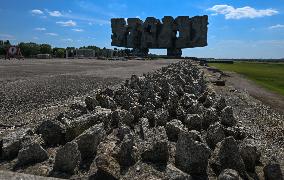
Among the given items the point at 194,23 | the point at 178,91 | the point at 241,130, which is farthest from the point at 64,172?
the point at 194,23

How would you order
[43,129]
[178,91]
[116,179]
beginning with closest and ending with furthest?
[116,179], [43,129], [178,91]

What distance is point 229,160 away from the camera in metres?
2.83

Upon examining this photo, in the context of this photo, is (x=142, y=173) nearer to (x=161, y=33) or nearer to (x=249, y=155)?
(x=249, y=155)

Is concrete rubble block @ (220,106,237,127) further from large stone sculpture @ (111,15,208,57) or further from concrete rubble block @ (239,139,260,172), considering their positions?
large stone sculpture @ (111,15,208,57)

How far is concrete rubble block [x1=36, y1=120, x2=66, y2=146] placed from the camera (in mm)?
3021

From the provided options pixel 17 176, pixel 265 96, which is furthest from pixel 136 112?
pixel 265 96

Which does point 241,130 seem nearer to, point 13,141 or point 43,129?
point 43,129

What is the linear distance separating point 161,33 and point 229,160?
64496 mm

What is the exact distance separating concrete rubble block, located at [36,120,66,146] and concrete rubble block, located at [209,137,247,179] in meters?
1.16

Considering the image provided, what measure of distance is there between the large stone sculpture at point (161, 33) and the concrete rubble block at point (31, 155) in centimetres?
6319

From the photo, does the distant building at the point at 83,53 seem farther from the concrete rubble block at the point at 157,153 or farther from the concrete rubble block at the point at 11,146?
the concrete rubble block at the point at 157,153

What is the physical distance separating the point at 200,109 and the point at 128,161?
2.01 m

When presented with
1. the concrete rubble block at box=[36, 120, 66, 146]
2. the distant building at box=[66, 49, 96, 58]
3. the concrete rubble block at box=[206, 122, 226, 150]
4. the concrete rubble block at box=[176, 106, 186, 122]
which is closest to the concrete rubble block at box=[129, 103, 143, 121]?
the concrete rubble block at box=[176, 106, 186, 122]

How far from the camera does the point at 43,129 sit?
3.08 meters
